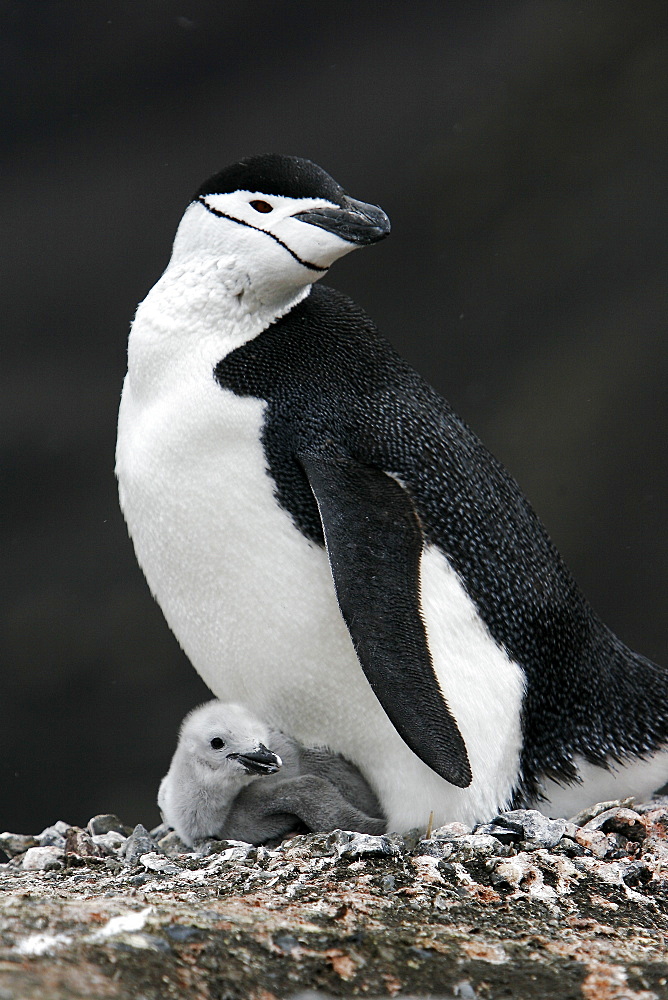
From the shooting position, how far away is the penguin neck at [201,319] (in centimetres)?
183

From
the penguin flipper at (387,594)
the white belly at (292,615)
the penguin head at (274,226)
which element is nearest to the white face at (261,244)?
the penguin head at (274,226)

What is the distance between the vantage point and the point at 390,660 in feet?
5.28

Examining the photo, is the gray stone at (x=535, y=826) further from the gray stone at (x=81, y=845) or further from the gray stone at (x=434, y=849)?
the gray stone at (x=81, y=845)

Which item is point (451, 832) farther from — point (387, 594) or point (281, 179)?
point (281, 179)

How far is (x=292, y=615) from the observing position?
1.77 meters

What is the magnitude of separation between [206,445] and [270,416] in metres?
0.11

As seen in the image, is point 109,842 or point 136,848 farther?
→ point 109,842

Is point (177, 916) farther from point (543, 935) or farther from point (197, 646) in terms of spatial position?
point (197, 646)

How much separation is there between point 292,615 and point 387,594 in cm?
19

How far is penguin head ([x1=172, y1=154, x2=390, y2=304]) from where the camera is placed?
1.75 m

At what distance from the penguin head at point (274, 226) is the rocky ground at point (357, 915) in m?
0.84

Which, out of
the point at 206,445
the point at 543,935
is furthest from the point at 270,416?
the point at 543,935

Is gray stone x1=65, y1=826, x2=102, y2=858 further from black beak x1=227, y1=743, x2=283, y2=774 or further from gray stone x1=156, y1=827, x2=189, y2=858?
black beak x1=227, y1=743, x2=283, y2=774

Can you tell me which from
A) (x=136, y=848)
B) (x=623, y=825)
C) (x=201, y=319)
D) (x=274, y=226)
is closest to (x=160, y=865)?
(x=136, y=848)
